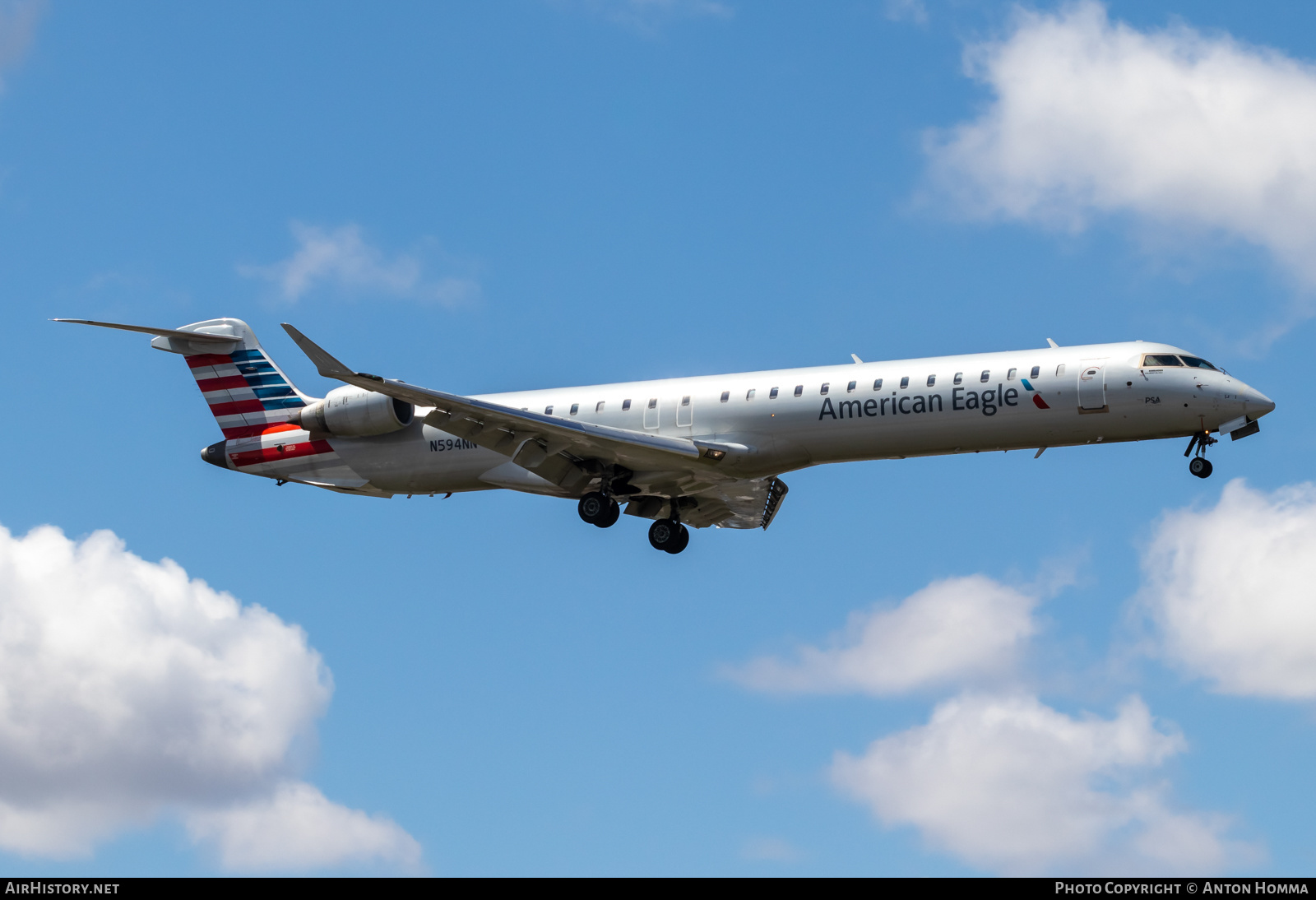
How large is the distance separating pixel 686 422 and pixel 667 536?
384 centimetres

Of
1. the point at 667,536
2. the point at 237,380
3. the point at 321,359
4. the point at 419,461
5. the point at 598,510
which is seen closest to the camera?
the point at 321,359

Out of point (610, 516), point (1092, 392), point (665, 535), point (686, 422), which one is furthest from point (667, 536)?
point (1092, 392)

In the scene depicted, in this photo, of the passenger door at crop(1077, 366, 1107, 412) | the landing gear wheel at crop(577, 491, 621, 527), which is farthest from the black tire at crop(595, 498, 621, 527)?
the passenger door at crop(1077, 366, 1107, 412)

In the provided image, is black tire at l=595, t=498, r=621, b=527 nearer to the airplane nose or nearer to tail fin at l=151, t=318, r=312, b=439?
tail fin at l=151, t=318, r=312, b=439

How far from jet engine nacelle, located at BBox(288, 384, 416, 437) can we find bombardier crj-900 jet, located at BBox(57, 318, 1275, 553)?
0.11ft

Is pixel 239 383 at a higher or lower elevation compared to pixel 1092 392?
higher

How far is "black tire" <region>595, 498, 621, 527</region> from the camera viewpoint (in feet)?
99.3

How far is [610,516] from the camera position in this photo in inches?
1196

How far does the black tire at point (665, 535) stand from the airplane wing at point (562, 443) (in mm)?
1548

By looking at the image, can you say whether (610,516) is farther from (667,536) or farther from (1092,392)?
(1092,392)

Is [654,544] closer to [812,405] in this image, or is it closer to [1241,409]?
[812,405]
